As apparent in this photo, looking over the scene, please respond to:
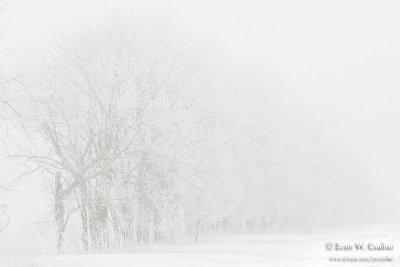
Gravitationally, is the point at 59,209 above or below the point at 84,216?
above

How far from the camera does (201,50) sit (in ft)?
111

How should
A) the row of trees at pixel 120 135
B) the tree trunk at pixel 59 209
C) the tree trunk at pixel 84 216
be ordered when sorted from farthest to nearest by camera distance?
the row of trees at pixel 120 135, the tree trunk at pixel 84 216, the tree trunk at pixel 59 209

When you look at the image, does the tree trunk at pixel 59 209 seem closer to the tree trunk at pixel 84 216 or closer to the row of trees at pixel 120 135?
the row of trees at pixel 120 135

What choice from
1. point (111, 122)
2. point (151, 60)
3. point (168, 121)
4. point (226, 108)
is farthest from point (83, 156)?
point (226, 108)

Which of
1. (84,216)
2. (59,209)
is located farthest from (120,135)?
(59,209)

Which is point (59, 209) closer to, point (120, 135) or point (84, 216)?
point (84, 216)

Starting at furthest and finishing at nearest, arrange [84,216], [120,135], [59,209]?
[120,135] < [84,216] < [59,209]

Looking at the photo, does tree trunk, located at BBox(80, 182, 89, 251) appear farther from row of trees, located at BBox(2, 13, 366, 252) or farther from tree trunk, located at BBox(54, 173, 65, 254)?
tree trunk, located at BBox(54, 173, 65, 254)

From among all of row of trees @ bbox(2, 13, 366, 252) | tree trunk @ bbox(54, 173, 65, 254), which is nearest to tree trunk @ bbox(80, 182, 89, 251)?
row of trees @ bbox(2, 13, 366, 252)

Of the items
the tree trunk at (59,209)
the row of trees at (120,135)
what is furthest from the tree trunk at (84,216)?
the tree trunk at (59,209)

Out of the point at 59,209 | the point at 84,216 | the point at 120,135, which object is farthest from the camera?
the point at 120,135

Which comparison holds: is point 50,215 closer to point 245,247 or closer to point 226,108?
point 245,247

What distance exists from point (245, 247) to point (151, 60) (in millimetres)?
9609

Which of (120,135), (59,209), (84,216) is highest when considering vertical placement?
(120,135)
